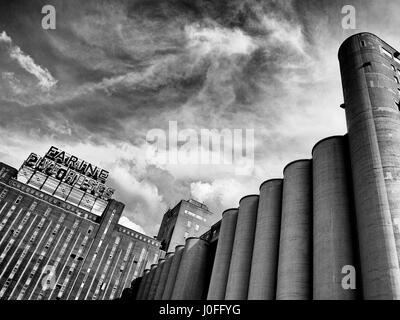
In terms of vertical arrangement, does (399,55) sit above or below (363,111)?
above

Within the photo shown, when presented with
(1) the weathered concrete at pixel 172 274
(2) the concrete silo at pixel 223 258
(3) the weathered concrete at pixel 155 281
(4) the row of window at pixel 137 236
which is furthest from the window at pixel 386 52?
(4) the row of window at pixel 137 236

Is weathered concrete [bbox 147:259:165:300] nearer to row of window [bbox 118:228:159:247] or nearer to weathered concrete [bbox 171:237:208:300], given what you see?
weathered concrete [bbox 171:237:208:300]

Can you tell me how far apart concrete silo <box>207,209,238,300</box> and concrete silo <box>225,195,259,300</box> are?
9.48 feet

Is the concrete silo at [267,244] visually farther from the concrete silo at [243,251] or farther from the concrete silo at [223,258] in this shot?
the concrete silo at [223,258]

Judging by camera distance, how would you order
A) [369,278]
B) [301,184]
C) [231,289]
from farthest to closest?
[231,289], [301,184], [369,278]

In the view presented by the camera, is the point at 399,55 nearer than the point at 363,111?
No

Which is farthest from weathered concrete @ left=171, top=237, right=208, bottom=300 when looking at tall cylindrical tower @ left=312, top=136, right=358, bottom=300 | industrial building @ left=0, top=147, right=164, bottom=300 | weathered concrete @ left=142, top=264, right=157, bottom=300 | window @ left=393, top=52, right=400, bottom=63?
industrial building @ left=0, top=147, right=164, bottom=300

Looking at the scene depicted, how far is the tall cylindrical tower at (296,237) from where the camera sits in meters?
26.2

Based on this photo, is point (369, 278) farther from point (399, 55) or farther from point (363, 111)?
point (399, 55)

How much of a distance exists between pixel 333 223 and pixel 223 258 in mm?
19477

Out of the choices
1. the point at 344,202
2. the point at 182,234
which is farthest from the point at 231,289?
the point at 182,234

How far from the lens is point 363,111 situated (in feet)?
93.6
